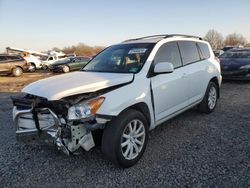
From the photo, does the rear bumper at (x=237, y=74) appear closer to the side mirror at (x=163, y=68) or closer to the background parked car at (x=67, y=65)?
the side mirror at (x=163, y=68)

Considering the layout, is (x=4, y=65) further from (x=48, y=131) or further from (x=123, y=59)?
(x=48, y=131)

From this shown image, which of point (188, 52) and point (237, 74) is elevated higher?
point (188, 52)

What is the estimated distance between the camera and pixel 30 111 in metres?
3.27

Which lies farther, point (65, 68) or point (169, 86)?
point (65, 68)

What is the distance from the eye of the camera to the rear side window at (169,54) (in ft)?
13.8

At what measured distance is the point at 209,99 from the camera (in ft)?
18.5

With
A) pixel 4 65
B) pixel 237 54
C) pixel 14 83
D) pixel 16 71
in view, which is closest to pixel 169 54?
pixel 237 54

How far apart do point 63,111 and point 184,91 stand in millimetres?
2340

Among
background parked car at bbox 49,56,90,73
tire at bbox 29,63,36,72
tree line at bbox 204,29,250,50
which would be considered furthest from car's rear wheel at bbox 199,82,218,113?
tree line at bbox 204,29,250,50

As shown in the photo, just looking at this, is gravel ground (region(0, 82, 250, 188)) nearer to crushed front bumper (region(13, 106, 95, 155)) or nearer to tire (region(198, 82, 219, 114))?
crushed front bumper (region(13, 106, 95, 155))

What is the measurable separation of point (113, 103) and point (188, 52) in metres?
2.50

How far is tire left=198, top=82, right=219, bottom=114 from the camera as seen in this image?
214 inches

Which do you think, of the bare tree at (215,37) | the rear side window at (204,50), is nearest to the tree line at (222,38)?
the bare tree at (215,37)

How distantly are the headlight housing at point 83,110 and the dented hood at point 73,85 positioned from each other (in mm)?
196
